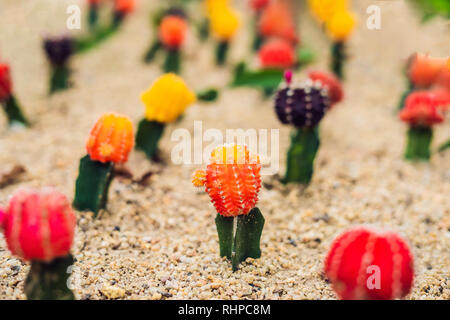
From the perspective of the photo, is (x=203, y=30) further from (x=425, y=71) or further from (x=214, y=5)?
(x=425, y=71)

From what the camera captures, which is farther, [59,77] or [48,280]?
[59,77]

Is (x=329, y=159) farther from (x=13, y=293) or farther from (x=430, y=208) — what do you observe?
(x=13, y=293)

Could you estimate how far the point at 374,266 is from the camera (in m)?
1.01

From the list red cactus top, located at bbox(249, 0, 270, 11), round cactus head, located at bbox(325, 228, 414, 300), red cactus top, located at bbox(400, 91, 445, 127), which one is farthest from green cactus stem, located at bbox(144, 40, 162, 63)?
round cactus head, located at bbox(325, 228, 414, 300)

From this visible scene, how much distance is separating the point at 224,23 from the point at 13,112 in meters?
1.53

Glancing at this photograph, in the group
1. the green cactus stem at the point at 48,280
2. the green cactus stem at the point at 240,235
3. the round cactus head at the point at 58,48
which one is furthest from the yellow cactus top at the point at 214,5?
the green cactus stem at the point at 48,280

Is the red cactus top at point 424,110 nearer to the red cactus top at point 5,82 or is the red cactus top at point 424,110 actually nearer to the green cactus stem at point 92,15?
the red cactus top at point 5,82

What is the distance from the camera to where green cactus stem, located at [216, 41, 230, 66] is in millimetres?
3367

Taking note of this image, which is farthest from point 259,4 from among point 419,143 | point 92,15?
point 419,143

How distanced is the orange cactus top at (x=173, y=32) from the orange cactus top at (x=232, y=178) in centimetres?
189

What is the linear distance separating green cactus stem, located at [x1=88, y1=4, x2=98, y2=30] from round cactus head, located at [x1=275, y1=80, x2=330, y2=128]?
8.20 ft

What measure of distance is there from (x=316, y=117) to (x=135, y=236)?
815mm

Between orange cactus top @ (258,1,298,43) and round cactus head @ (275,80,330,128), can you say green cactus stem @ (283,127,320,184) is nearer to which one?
round cactus head @ (275,80,330,128)
